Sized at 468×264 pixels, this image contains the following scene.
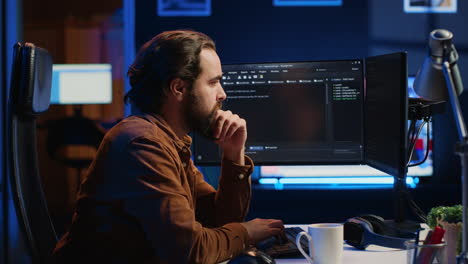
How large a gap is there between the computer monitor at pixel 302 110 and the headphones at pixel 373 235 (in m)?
0.37

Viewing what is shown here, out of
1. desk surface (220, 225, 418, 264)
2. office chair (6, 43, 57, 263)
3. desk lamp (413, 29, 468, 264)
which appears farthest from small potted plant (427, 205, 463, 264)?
office chair (6, 43, 57, 263)

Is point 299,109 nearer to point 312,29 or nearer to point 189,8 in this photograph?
point 312,29

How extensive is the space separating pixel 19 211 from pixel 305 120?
1.11 meters

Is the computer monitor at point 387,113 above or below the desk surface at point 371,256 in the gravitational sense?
above

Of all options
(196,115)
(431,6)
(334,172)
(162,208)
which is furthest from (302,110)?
(431,6)

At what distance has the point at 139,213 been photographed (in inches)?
53.3

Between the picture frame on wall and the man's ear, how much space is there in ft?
7.09

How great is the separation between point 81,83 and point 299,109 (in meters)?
3.18

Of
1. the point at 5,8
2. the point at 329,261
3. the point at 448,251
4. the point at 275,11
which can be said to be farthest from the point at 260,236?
the point at 5,8

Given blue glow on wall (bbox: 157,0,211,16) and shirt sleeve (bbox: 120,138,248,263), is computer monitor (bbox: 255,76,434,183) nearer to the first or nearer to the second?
blue glow on wall (bbox: 157,0,211,16)

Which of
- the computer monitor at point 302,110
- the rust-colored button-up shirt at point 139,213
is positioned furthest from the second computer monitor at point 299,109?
the rust-colored button-up shirt at point 139,213

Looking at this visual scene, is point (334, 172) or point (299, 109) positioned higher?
point (299, 109)

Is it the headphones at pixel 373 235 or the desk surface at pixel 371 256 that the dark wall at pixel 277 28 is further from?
the desk surface at pixel 371 256

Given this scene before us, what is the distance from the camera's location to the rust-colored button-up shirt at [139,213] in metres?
1.35
